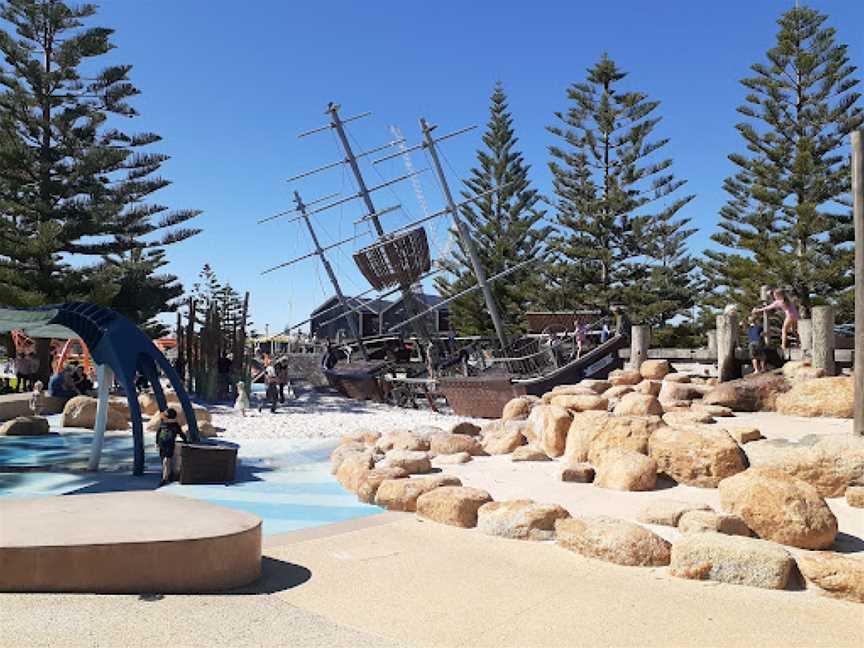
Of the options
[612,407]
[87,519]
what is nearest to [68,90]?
[612,407]

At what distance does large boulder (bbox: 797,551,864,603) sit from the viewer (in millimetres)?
4727

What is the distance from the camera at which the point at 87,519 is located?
488 centimetres

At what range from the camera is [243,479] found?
9836mm

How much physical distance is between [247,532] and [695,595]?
271 cm

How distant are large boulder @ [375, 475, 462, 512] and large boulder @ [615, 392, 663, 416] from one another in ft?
9.07

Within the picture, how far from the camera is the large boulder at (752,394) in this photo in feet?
33.2

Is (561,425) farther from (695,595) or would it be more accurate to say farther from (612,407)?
(695,595)

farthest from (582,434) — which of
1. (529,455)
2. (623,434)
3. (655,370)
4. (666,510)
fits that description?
(655,370)

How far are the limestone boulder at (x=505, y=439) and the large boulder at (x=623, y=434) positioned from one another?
67.1 inches

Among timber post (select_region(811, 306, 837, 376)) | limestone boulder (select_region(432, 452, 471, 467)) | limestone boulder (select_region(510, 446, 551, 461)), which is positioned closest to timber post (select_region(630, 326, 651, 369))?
timber post (select_region(811, 306, 837, 376))

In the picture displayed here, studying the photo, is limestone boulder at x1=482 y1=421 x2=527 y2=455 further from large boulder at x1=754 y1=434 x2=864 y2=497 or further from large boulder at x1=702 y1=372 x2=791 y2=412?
large boulder at x1=754 y1=434 x2=864 y2=497

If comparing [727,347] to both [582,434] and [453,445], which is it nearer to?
[582,434]

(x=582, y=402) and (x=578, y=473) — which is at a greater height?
(x=582, y=402)

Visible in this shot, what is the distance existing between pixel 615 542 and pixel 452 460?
4377mm
